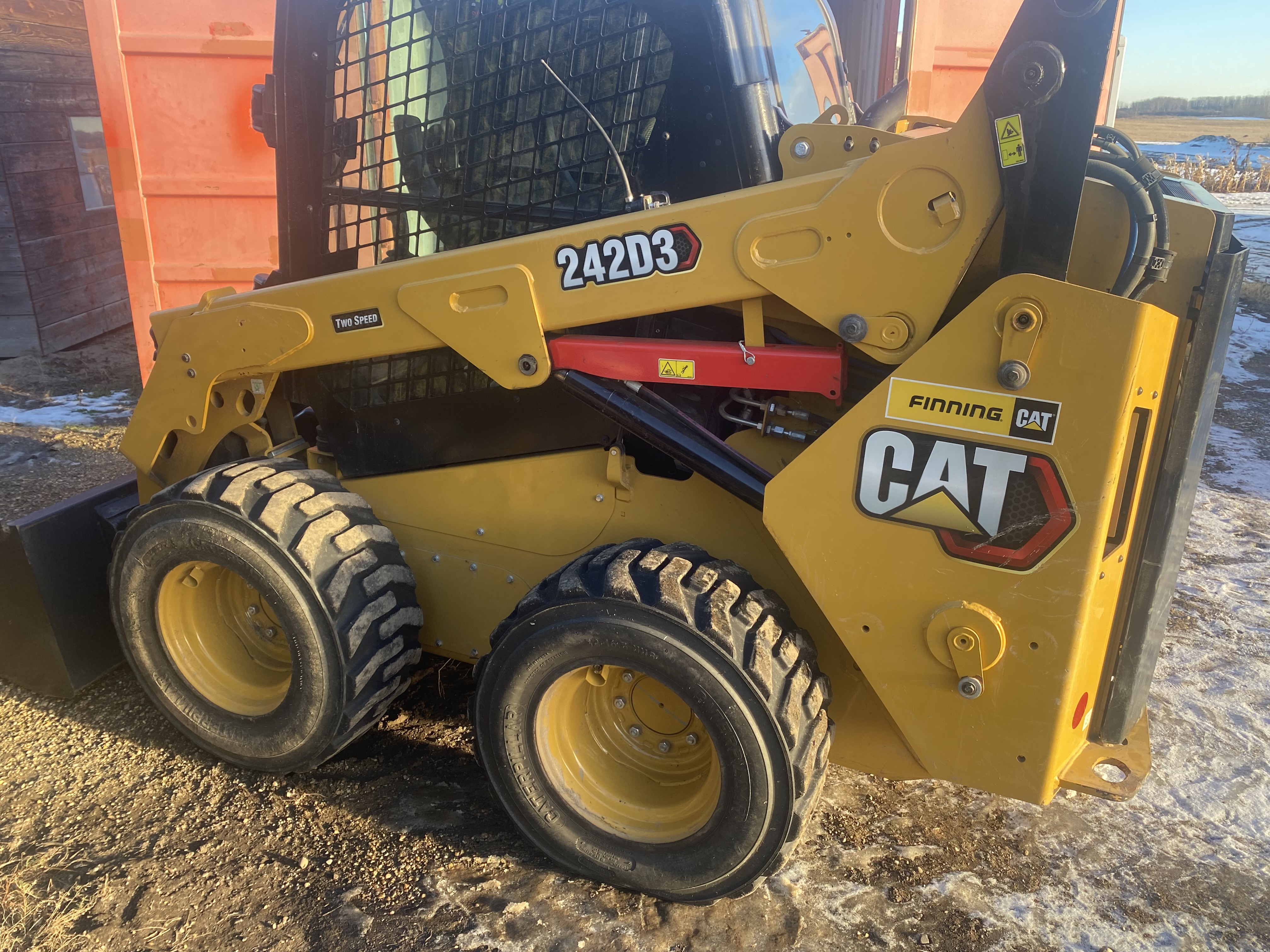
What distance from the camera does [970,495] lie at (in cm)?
205

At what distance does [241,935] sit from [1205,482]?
571 centimetres

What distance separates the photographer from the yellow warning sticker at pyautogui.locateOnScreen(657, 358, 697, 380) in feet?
7.73

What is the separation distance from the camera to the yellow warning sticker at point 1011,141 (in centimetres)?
191

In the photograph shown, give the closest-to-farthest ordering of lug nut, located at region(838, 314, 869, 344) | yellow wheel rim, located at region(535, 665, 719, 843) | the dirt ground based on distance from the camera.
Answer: lug nut, located at region(838, 314, 869, 344)
yellow wheel rim, located at region(535, 665, 719, 843)
the dirt ground

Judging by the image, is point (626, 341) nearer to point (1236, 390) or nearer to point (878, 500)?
point (878, 500)

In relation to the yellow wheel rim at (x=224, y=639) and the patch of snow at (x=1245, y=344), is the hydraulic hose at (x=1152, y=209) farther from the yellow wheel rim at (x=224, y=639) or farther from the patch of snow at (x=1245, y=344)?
the patch of snow at (x=1245, y=344)

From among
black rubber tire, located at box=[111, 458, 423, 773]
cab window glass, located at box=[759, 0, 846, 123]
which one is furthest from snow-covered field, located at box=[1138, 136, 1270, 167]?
black rubber tire, located at box=[111, 458, 423, 773]

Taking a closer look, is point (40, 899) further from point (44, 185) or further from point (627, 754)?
point (44, 185)

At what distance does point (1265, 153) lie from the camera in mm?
19156

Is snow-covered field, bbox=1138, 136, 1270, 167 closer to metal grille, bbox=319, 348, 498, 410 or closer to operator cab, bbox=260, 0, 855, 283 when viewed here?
operator cab, bbox=260, 0, 855, 283

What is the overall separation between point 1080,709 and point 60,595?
331 cm

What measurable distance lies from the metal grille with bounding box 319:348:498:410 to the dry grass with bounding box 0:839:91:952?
1.54 meters

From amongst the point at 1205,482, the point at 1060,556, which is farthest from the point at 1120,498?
the point at 1205,482

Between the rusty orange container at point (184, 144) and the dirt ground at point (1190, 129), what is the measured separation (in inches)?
1045
